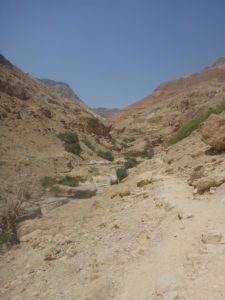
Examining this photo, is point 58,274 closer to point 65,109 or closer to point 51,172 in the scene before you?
point 51,172

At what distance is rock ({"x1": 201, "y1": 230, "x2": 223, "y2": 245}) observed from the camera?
17.1ft

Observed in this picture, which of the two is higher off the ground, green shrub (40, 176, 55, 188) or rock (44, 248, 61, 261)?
green shrub (40, 176, 55, 188)

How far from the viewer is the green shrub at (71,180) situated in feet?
66.7

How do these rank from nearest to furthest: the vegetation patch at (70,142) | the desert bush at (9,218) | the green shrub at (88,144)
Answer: the desert bush at (9,218) < the vegetation patch at (70,142) < the green shrub at (88,144)

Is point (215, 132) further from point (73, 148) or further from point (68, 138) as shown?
point (68, 138)

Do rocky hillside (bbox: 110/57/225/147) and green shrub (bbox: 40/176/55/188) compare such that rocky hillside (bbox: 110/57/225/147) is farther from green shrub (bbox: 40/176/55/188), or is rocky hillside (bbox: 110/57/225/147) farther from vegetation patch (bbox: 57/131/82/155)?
green shrub (bbox: 40/176/55/188)

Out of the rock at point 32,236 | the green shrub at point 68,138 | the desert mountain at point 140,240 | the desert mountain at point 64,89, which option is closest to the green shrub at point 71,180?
the desert mountain at point 140,240

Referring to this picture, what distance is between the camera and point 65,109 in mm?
44812

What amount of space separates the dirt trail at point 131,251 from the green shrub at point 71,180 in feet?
30.5

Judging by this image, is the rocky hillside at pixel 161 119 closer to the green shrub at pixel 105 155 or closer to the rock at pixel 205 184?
the green shrub at pixel 105 155

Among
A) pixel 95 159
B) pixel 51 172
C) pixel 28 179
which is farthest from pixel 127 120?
pixel 28 179

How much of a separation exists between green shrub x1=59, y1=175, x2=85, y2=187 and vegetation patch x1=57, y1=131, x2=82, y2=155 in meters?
8.68

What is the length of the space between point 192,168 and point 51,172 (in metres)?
14.0

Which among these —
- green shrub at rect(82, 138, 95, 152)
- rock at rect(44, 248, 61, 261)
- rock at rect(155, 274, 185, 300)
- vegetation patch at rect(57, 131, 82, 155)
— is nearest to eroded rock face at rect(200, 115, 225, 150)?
rock at rect(44, 248, 61, 261)
